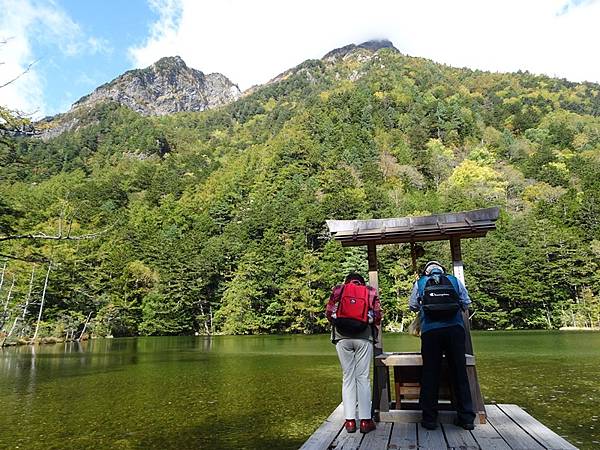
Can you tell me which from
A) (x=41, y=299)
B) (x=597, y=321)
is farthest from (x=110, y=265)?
(x=597, y=321)

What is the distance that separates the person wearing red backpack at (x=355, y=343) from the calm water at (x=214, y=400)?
2.16 m

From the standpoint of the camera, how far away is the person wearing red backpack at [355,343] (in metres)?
4.80

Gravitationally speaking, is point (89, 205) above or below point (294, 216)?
above

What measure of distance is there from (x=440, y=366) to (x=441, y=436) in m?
0.65

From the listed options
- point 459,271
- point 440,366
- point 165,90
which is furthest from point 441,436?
point 165,90

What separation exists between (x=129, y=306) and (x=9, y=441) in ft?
129

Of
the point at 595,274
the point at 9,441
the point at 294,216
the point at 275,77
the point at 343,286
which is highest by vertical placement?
the point at 275,77

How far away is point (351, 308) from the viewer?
4.84 metres

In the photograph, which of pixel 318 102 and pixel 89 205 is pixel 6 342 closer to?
pixel 89 205

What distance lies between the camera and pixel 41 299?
3588cm

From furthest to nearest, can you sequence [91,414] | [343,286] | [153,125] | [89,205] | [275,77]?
[275,77], [153,125], [89,205], [91,414], [343,286]

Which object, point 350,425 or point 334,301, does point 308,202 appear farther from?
point 350,425

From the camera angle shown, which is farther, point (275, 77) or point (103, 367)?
point (275, 77)

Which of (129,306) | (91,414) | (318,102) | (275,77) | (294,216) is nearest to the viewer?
(91,414)
